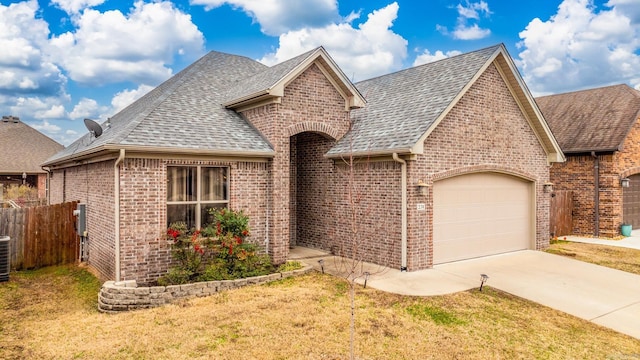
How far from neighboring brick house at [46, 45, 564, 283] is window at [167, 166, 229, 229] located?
32 mm

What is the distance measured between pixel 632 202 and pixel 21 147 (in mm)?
37396

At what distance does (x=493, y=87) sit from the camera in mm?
12516

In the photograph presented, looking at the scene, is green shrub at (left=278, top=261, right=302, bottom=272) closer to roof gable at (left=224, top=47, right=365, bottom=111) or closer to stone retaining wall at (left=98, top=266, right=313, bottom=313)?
stone retaining wall at (left=98, top=266, right=313, bottom=313)

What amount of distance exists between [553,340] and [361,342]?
302 cm

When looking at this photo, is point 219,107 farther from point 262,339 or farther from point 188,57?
point 262,339

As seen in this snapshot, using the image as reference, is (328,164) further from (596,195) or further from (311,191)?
(596,195)

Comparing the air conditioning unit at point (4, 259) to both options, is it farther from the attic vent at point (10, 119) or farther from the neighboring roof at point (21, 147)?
the attic vent at point (10, 119)

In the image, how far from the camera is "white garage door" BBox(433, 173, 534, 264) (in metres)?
11.5

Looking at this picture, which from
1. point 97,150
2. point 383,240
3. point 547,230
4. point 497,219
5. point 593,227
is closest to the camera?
point 97,150

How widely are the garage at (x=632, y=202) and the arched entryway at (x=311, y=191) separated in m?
14.3

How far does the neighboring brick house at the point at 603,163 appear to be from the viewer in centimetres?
→ 1769

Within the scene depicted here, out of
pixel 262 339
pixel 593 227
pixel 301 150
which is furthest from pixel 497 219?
pixel 262 339

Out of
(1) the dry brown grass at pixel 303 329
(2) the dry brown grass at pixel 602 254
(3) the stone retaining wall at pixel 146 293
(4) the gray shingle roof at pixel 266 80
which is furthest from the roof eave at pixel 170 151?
(2) the dry brown grass at pixel 602 254

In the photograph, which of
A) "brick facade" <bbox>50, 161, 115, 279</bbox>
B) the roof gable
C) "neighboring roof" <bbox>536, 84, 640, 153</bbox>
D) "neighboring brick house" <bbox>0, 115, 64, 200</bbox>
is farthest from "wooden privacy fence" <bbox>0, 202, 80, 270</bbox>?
"neighboring roof" <bbox>536, 84, 640, 153</bbox>
